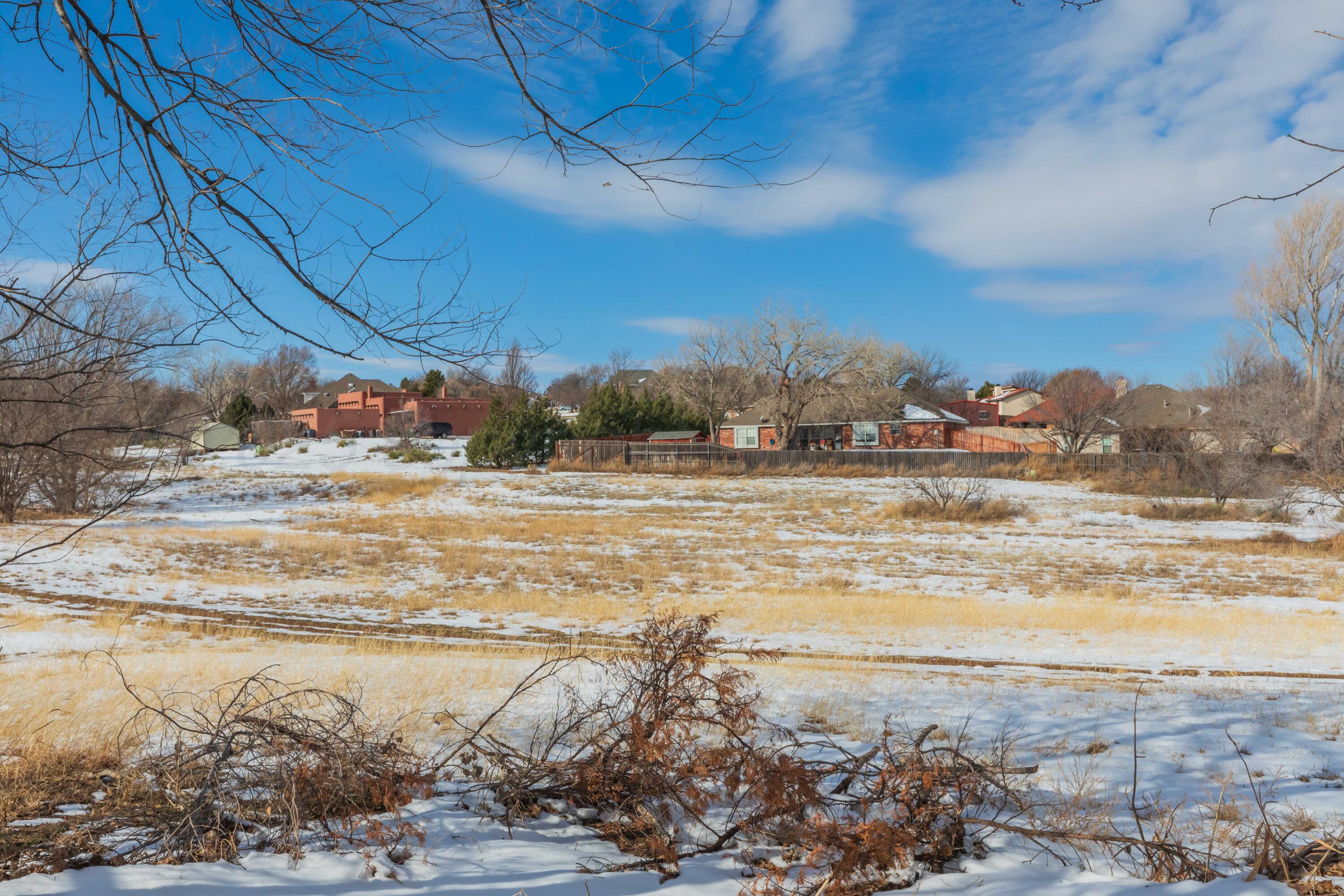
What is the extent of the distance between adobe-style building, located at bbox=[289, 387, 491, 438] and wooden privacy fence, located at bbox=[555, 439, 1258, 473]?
834 inches

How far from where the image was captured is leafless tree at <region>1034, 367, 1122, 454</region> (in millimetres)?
52812

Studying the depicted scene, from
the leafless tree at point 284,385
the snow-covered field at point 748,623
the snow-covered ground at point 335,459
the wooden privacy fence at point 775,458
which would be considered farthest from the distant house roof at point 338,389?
the snow-covered field at point 748,623

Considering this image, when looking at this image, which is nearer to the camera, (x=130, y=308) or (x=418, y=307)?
(x=418, y=307)

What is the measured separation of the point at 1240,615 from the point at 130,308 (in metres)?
17.8

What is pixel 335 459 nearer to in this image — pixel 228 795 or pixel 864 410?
pixel 864 410

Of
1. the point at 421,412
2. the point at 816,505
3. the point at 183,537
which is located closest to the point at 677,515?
the point at 816,505

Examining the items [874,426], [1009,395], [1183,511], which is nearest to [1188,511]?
[1183,511]

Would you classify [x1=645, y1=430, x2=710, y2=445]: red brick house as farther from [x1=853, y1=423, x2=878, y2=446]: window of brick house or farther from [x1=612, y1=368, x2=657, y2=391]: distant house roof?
[x1=612, y1=368, x2=657, y2=391]: distant house roof

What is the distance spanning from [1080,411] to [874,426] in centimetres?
1430

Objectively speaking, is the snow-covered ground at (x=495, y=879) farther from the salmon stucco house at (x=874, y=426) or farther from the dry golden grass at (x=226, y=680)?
the salmon stucco house at (x=874, y=426)

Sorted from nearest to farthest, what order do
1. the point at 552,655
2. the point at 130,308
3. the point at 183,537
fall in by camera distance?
1. the point at 130,308
2. the point at 552,655
3. the point at 183,537

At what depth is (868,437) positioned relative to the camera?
203ft

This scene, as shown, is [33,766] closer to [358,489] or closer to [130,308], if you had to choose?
[130,308]

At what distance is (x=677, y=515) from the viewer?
3203cm
